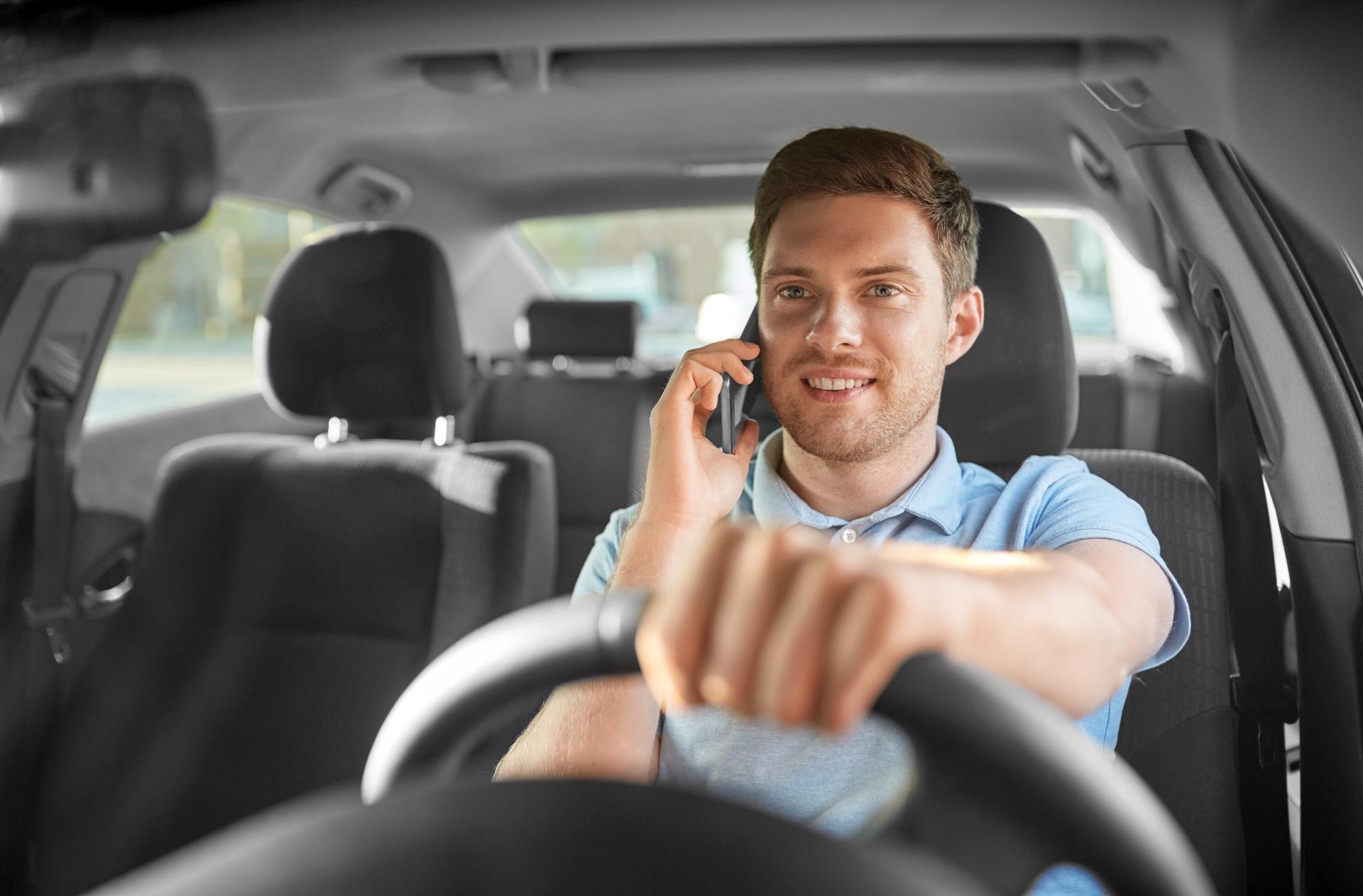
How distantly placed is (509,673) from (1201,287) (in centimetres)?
123

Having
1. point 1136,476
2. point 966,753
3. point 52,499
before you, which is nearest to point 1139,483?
point 1136,476

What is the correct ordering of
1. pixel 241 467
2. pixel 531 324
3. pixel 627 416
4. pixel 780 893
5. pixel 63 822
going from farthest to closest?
1. pixel 531 324
2. pixel 627 416
3. pixel 241 467
4. pixel 63 822
5. pixel 780 893

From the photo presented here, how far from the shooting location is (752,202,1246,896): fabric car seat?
1144mm

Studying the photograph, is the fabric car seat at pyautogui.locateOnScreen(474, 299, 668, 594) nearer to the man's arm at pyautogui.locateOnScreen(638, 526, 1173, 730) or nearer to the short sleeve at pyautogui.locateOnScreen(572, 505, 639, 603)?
the short sleeve at pyautogui.locateOnScreen(572, 505, 639, 603)

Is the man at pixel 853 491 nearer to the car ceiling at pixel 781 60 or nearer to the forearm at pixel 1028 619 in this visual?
the forearm at pixel 1028 619

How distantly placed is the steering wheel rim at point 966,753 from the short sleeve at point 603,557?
2.06 feet

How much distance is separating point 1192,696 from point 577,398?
213cm

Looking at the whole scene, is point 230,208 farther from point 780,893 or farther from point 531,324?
point 531,324

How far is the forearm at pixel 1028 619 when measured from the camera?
537mm

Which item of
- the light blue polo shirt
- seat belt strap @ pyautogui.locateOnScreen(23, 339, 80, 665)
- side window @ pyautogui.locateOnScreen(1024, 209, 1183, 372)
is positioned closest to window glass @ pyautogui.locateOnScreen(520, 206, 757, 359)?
the light blue polo shirt

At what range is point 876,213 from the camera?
113 centimetres

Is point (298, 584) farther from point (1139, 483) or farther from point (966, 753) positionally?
point (966, 753)

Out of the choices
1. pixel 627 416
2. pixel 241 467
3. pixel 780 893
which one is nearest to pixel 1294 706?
pixel 780 893

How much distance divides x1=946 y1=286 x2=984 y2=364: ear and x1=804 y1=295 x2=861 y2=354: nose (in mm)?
117
